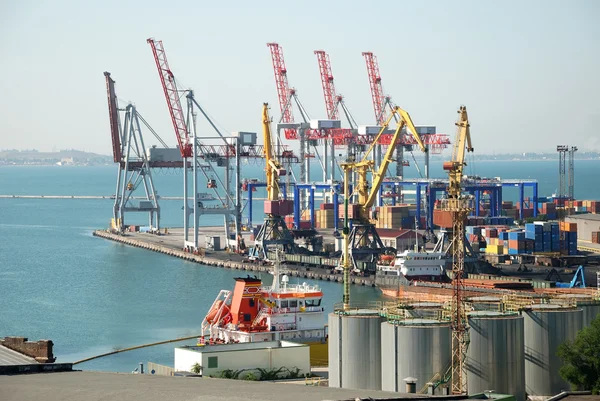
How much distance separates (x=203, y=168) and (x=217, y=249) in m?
9.19

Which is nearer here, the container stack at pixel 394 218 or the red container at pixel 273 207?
the red container at pixel 273 207

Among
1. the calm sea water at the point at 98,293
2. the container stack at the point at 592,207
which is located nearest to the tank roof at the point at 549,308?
the calm sea water at the point at 98,293

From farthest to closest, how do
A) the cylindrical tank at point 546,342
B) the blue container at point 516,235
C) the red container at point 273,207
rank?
the red container at point 273,207 → the blue container at point 516,235 → the cylindrical tank at point 546,342

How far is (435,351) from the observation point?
24484mm

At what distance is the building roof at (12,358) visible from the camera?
81.3ft

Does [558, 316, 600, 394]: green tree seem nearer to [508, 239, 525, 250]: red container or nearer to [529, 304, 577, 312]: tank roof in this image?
[529, 304, 577, 312]: tank roof

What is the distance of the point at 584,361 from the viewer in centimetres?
2436

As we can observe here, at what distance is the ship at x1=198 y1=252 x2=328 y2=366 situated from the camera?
1230 inches

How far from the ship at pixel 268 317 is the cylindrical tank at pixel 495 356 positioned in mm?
6787

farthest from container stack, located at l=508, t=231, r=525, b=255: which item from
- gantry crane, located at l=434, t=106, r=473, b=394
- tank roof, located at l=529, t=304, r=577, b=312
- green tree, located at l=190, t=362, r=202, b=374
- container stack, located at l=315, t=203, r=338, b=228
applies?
green tree, located at l=190, t=362, r=202, b=374

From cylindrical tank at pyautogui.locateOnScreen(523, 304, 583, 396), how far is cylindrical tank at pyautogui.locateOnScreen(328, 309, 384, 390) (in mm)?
3104

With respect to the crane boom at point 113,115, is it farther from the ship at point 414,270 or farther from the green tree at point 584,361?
the green tree at point 584,361

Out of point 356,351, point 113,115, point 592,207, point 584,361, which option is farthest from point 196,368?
point 592,207

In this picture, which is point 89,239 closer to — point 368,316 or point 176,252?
point 176,252
